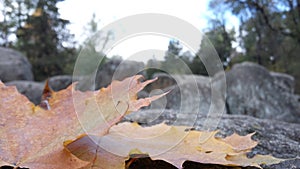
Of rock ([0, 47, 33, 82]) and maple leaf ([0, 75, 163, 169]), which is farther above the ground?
rock ([0, 47, 33, 82])

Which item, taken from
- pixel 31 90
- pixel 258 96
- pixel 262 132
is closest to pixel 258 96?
pixel 258 96

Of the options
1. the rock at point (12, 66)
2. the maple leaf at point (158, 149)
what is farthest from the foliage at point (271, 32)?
the maple leaf at point (158, 149)

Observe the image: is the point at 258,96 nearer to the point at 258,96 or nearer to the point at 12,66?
the point at 258,96

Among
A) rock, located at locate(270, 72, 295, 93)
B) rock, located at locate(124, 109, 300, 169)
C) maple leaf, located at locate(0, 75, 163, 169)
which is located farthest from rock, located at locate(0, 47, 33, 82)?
maple leaf, located at locate(0, 75, 163, 169)

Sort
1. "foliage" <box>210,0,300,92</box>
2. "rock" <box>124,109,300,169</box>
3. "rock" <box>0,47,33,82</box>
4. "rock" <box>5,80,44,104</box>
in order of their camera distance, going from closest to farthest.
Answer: "rock" <box>124,109,300,169</box>
"rock" <box>5,80,44,104</box>
"rock" <box>0,47,33,82</box>
"foliage" <box>210,0,300,92</box>

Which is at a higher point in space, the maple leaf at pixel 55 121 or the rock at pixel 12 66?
the rock at pixel 12 66

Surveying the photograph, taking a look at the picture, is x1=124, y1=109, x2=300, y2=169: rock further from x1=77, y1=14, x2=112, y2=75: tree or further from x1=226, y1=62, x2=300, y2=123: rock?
x1=226, y1=62, x2=300, y2=123: rock

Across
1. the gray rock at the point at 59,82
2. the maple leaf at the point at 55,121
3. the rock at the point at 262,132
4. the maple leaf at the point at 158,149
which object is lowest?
the rock at the point at 262,132

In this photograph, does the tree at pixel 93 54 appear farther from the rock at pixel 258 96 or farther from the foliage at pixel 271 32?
the foliage at pixel 271 32
